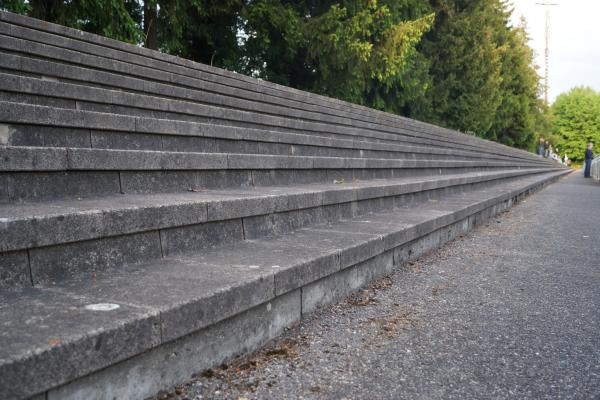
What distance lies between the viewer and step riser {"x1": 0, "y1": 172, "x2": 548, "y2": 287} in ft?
6.33

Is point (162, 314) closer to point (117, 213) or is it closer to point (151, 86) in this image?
point (117, 213)

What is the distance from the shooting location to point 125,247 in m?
2.35

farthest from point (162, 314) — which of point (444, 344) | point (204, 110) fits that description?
point (204, 110)

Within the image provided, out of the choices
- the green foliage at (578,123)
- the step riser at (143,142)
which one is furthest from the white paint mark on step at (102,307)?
the green foliage at (578,123)

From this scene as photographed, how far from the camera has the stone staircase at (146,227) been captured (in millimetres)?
1653

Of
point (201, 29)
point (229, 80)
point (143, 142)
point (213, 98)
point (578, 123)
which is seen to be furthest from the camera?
point (578, 123)

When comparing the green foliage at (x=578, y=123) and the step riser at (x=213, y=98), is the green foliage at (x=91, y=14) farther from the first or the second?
the green foliage at (x=578, y=123)

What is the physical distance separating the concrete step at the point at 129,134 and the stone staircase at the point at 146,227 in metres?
0.01

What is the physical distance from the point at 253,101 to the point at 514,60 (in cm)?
3004

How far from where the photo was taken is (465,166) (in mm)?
12352

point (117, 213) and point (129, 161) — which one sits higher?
point (129, 161)

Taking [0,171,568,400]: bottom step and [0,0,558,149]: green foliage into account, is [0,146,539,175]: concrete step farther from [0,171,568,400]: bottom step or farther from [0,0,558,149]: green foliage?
[0,0,558,149]: green foliage

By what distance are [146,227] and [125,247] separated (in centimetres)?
14

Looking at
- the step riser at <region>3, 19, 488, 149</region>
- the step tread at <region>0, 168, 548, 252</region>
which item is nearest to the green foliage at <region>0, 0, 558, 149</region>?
the step riser at <region>3, 19, 488, 149</region>
